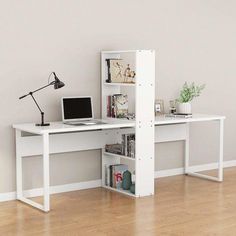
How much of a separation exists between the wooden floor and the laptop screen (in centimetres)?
74

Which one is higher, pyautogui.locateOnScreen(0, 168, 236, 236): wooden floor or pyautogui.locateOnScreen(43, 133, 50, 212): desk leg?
A: pyautogui.locateOnScreen(43, 133, 50, 212): desk leg

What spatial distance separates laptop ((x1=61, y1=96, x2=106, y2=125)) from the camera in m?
5.12

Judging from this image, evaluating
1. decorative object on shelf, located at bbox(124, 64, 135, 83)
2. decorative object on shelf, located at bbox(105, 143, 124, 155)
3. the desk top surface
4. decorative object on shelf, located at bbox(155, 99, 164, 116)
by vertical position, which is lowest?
decorative object on shelf, located at bbox(105, 143, 124, 155)

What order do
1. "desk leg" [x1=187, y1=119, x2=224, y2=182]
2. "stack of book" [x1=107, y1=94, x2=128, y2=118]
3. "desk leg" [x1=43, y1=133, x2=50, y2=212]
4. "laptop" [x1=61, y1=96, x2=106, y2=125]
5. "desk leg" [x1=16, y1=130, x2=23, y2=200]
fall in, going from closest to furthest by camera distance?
"desk leg" [x1=43, y1=133, x2=50, y2=212] → "desk leg" [x1=16, y1=130, x2=23, y2=200] → "laptop" [x1=61, y1=96, x2=106, y2=125] → "stack of book" [x1=107, y1=94, x2=128, y2=118] → "desk leg" [x1=187, y1=119, x2=224, y2=182]

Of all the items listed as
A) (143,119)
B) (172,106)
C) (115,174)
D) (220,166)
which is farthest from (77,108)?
(220,166)

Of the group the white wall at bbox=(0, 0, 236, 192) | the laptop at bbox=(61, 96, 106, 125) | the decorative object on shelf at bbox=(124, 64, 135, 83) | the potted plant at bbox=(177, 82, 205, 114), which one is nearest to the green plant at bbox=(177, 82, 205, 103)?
the potted plant at bbox=(177, 82, 205, 114)

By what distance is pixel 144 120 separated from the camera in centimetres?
511

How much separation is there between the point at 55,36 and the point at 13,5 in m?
0.49

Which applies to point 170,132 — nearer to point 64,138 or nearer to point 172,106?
point 172,106

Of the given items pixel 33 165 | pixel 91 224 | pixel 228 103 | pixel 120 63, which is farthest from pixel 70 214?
pixel 228 103

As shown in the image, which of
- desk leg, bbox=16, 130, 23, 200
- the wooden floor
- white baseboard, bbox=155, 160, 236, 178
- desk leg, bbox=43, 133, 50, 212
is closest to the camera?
the wooden floor

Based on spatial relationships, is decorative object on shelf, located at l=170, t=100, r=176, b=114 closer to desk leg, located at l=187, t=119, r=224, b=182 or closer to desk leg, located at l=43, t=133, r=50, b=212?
desk leg, located at l=187, t=119, r=224, b=182

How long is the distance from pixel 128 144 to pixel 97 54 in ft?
3.14

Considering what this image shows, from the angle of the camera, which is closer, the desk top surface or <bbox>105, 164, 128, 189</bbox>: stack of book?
the desk top surface
